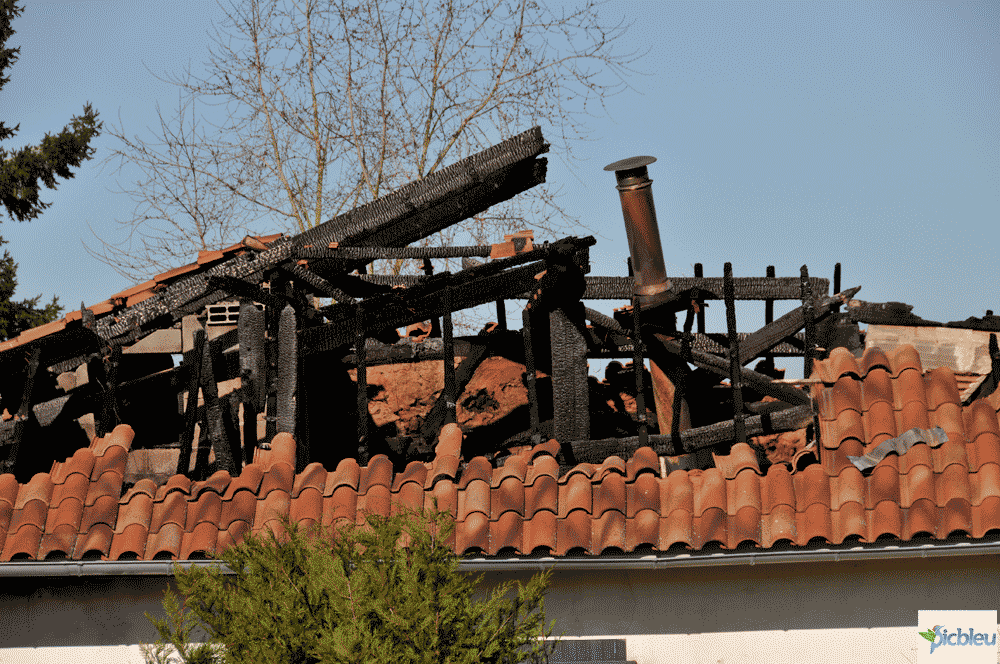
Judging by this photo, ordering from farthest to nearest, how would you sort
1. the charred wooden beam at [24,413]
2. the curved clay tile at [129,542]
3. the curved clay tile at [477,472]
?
the charred wooden beam at [24,413], the curved clay tile at [477,472], the curved clay tile at [129,542]

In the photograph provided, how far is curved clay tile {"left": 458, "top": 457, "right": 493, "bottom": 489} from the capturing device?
294 inches

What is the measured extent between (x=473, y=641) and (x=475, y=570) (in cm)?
128

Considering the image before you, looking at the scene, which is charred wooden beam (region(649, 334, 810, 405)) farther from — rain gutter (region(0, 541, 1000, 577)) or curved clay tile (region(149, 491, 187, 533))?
curved clay tile (region(149, 491, 187, 533))

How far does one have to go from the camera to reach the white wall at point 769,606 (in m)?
7.27

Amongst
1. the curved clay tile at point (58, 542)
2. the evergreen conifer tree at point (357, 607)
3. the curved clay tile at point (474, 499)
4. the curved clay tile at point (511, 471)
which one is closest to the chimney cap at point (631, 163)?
the curved clay tile at point (511, 471)

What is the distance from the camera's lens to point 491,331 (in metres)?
10.1

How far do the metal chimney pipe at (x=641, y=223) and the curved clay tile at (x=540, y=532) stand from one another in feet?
9.67

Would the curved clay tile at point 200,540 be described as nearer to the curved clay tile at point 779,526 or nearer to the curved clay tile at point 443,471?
the curved clay tile at point 443,471

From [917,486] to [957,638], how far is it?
118 cm

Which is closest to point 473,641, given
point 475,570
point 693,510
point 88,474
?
point 475,570

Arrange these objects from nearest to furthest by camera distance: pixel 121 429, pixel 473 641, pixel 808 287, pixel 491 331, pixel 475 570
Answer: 1. pixel 473 641
2. pixel 475 570
3. pixel 121 429
4. pixel 808 287
5. pixel 491 331

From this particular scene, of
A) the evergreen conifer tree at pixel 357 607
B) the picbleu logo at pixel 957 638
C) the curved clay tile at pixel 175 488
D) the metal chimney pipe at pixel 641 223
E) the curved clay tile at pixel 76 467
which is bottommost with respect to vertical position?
the picbleu logo at pixel 957 638

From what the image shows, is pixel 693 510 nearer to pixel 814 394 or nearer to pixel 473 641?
pixel 814 394

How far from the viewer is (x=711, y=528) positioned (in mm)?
7027
